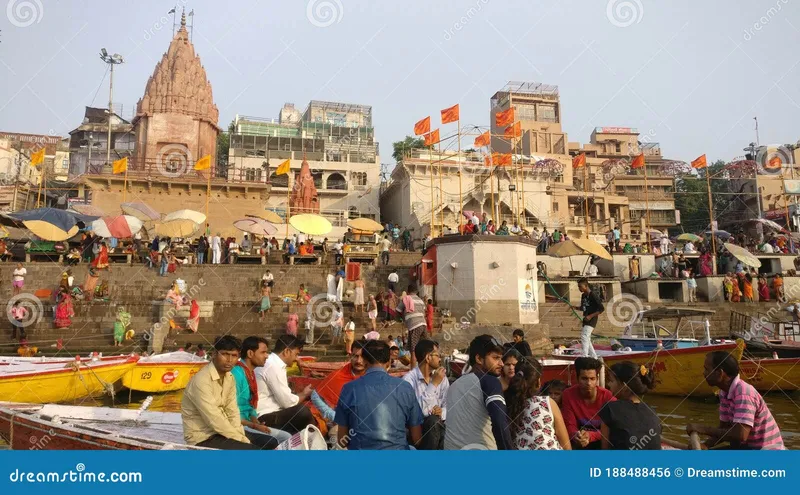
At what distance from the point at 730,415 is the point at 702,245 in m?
30.5

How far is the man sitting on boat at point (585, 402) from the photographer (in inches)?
191

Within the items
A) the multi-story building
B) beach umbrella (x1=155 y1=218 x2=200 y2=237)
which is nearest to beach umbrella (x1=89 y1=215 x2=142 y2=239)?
beach umbrella (x1=155 y1=218 x2=200 y2=237)

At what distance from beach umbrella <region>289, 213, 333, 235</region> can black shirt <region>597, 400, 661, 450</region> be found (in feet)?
63.6

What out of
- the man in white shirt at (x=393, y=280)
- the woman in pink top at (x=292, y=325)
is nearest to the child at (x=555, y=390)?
the woman in pink top at (x=292, y=325)

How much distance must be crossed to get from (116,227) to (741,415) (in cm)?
2245

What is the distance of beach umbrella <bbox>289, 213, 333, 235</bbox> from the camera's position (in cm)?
2295

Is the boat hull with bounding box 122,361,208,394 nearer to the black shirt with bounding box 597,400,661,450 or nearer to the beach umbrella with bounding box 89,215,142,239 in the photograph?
the black shirt with bounding box 597,400,661,450

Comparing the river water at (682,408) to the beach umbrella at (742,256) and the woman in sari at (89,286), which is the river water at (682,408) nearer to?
the woman in sari at (89,286)

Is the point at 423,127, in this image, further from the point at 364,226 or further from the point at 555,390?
the point at 555,390

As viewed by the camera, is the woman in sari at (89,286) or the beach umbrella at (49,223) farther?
the beach umbrella at (49,223)

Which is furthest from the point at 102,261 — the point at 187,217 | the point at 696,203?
the point at 696,203

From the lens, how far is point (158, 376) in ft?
40.0
